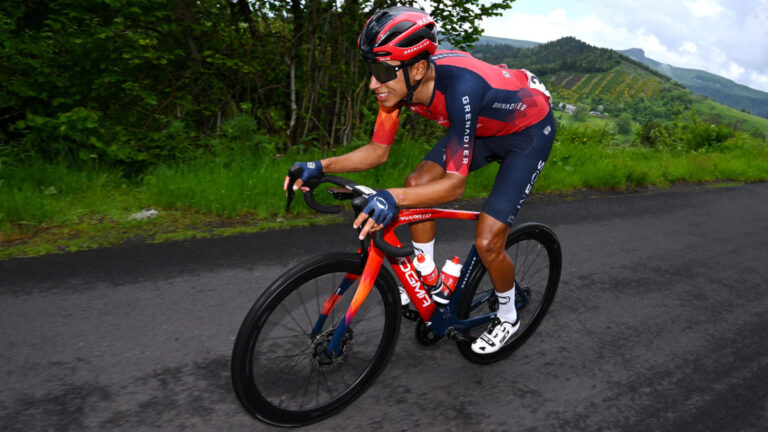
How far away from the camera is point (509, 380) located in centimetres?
286

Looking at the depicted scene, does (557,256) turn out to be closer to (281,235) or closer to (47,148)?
(281,235)

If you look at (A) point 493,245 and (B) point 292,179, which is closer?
(B) point 292,179

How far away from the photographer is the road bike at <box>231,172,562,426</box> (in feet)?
6.83

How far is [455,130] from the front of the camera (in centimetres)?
233

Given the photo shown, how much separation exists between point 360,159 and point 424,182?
46 cm

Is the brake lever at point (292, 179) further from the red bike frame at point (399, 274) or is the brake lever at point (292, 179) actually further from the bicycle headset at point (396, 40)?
the bicycle headset at point (396, 40)

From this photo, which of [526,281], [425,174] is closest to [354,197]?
[425,174]

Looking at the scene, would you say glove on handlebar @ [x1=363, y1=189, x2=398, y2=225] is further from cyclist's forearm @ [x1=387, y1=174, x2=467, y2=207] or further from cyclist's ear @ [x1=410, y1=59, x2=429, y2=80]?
cyclist's ear @ [x1=410, y1=59, x2=429, y2=80]

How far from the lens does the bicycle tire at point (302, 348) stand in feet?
6.73

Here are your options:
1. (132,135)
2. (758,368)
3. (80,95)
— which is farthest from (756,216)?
(80,95)

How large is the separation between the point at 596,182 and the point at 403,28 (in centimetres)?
671

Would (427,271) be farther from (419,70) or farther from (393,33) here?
(393,33)

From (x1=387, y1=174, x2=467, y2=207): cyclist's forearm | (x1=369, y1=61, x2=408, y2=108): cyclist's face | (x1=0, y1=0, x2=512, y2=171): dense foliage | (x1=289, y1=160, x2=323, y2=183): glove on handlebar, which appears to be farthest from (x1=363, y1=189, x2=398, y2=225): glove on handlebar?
(x1=0, y1=0, x2=512, y2=171): dense foliage

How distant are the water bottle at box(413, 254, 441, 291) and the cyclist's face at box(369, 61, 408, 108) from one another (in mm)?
868
